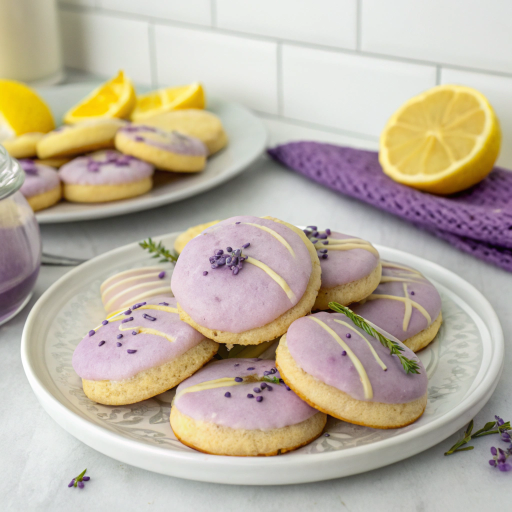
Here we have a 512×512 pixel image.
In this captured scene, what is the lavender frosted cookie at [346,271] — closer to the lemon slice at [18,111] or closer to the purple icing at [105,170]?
the purple icing at [105,170]

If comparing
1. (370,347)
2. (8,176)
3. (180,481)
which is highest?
(8,176)

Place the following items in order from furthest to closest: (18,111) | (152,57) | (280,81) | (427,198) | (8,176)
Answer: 1. (152,57)
2. (280,81)
3. (18,111)
4. (427,198)
5. (8,176)

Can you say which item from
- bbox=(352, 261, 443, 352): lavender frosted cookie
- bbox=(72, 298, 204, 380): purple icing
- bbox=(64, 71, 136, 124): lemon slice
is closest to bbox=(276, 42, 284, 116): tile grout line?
bbox=(64, 71, 136, 124): lemon slice

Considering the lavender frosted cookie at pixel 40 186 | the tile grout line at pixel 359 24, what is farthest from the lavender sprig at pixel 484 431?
the tile grout line at pixel 359 24

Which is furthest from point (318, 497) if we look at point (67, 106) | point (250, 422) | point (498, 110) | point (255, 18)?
point (67, 106)

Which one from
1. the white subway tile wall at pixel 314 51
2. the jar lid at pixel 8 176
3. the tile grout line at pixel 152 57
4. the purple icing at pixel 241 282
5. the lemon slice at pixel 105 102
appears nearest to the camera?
the purple icing at pixel 241 282

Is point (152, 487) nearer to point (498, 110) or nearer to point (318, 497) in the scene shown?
point (318, 497)

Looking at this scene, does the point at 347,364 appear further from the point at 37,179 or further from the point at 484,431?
the point at 37,179

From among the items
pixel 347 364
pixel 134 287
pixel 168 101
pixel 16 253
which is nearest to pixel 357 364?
pixel 347 364
